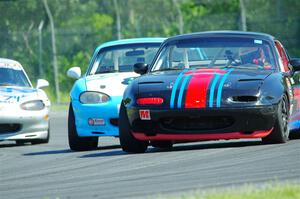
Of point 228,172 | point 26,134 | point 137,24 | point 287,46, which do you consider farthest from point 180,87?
point 137,24

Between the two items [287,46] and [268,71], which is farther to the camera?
[287,46]

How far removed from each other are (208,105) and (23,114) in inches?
207

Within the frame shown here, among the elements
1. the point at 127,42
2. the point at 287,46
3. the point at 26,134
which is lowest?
the point at 287,46

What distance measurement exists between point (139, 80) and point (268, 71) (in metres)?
1.40

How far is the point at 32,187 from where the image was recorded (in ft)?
32.4

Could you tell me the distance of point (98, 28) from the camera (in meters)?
34.7

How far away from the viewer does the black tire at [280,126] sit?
12.1 metres

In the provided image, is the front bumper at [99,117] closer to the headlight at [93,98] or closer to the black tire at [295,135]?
the headlight at [93,98]

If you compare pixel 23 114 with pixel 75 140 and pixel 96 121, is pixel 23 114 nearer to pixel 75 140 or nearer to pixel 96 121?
pixel 75 140

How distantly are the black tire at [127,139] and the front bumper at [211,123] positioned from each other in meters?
0.36

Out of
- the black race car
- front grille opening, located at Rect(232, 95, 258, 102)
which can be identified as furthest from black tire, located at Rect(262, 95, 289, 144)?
front grille opening, located at Rect(232, 95, 258, 102)

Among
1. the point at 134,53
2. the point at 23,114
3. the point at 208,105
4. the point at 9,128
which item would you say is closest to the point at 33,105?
the point at 23,114

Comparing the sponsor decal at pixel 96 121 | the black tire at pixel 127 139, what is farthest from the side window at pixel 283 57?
the sponsor decal at pixel 96 121

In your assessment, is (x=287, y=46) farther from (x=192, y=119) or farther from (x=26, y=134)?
(x=192, y=119)
